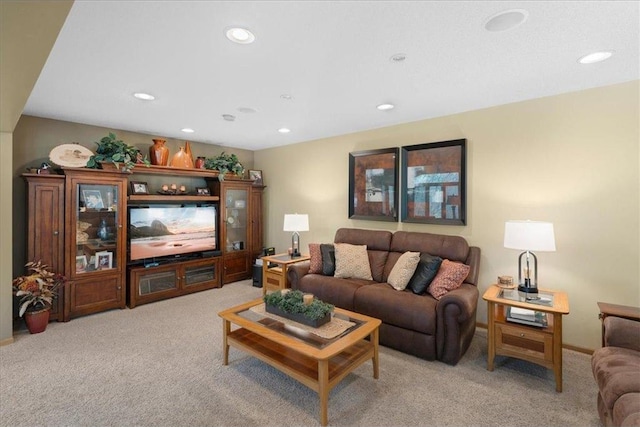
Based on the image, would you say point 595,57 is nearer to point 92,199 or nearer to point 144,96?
point 144,96

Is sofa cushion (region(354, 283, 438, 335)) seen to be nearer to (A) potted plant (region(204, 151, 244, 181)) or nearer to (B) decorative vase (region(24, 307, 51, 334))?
(A) potted plant (region(204, 151, 244, 181))

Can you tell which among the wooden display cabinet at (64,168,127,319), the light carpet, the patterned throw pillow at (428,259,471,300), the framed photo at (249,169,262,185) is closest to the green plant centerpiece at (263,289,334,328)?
the light carpet

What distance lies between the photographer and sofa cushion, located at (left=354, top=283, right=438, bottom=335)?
2633mm

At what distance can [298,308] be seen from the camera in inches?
93.8

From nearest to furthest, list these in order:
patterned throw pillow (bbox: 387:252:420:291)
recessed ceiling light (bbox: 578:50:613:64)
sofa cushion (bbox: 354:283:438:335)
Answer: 1. recessed ceiling light (bbox: 578:50:613:64)
2. sofa cushion (bbox: 354:283:438:335)
3. patterned throw pillow (bbox: 387:252:420:291)

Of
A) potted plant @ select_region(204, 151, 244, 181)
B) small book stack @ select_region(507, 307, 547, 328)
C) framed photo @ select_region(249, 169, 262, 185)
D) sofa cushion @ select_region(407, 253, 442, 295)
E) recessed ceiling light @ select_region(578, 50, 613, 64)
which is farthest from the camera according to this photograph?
framed photo @ select_region(249, 169, 262, 185)

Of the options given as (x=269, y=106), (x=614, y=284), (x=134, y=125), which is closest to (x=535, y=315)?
(x=614, y=284)

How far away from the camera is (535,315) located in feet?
8.14

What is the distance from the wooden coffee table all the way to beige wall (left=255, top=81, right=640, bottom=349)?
5.61ft

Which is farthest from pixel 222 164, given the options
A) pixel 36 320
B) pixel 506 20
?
pixel 506 20

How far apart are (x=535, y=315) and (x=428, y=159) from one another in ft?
6.29

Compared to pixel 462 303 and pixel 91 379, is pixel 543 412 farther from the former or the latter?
pixel 91 379

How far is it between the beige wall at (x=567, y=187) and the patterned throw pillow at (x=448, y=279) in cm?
55

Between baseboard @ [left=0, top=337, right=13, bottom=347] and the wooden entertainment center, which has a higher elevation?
the wooden entertainment center
